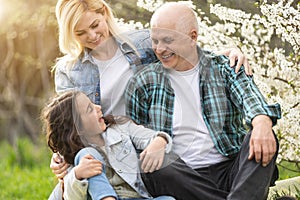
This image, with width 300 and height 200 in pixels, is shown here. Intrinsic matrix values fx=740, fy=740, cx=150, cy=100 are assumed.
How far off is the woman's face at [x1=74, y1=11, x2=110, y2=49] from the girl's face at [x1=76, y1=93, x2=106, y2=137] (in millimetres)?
367

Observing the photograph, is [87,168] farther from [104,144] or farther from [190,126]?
[190,126]

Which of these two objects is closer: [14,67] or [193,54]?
[193,54]

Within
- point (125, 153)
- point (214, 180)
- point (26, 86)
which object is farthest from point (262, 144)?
point (26, 86)

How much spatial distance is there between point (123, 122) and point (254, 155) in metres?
0.56

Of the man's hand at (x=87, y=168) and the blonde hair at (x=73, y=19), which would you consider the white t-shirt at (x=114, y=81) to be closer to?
the blonde hair at (x=73, y=19)

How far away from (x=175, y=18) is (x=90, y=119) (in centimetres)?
52

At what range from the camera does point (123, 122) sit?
2.94 meters

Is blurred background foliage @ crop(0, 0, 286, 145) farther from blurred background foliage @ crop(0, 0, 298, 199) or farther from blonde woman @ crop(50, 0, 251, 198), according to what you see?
blonde woman @ crop(50, 0, 251, 198)

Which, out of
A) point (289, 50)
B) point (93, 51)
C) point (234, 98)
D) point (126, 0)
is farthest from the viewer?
point (126, 0)

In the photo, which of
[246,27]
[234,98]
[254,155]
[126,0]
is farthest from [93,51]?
[126,0]

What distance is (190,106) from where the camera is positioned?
116 inches

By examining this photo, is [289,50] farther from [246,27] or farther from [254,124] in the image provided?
[254,124]

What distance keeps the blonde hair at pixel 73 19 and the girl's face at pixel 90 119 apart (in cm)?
41

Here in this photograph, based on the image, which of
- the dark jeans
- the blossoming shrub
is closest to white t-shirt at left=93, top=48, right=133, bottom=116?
the dark jeans
